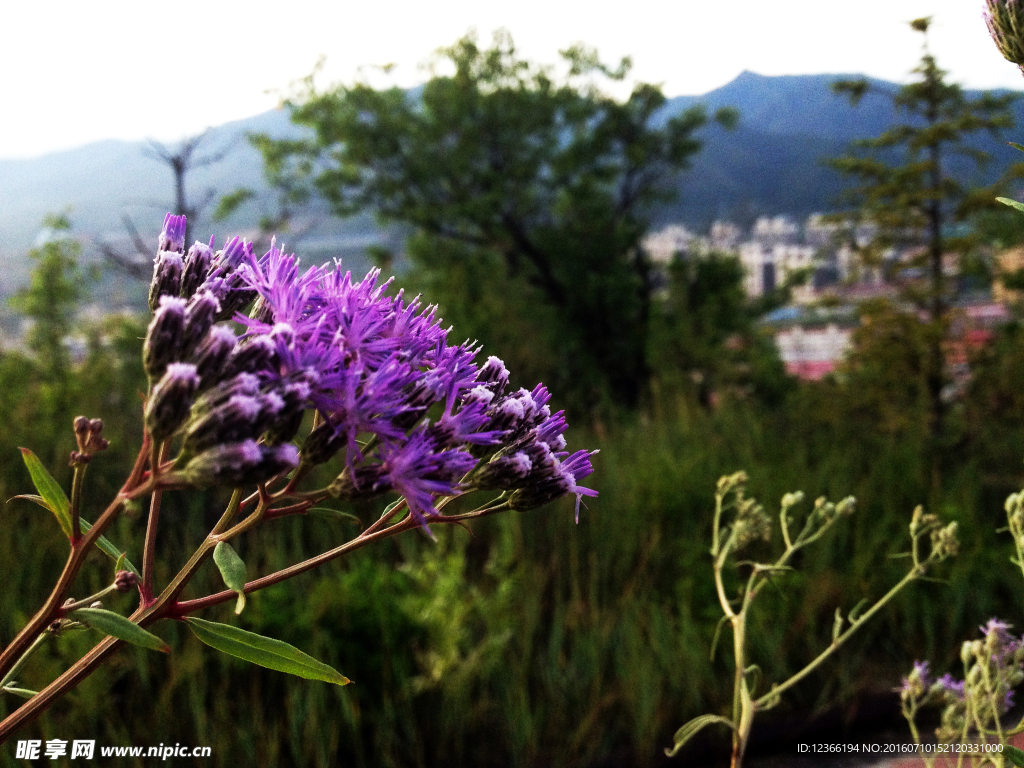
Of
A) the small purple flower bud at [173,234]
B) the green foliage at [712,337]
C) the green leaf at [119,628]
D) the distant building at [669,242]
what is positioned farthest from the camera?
the distant building at [669,242]

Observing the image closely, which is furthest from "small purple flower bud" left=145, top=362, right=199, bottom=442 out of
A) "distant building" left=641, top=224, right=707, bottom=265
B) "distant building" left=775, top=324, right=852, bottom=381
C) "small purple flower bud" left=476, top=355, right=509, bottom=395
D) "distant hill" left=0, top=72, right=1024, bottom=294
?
"distant building" left=641, top=224, right=707, bottom=265

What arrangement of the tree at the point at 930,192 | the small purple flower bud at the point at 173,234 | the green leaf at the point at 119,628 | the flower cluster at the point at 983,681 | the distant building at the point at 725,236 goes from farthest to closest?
1. the distant building at the point at 725,236
2. the tree at the point at 930,192
3. the flower cluster at the point at 983,681
4. the small purple flower bud at the point at 173,234
5. the green leaf at the point at 119,628

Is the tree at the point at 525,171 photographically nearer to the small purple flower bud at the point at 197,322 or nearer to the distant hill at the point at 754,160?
the distant hill at the point at 754,160

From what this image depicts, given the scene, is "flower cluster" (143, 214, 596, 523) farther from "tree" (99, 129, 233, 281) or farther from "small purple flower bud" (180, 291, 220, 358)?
"tree" (99, 129, 233, 281)

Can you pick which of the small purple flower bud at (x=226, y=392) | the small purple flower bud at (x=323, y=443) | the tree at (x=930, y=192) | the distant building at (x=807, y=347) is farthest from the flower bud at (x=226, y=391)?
the distant building at (x=807, y=347)

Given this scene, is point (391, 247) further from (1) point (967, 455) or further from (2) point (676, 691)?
(2) point (676, 691)
